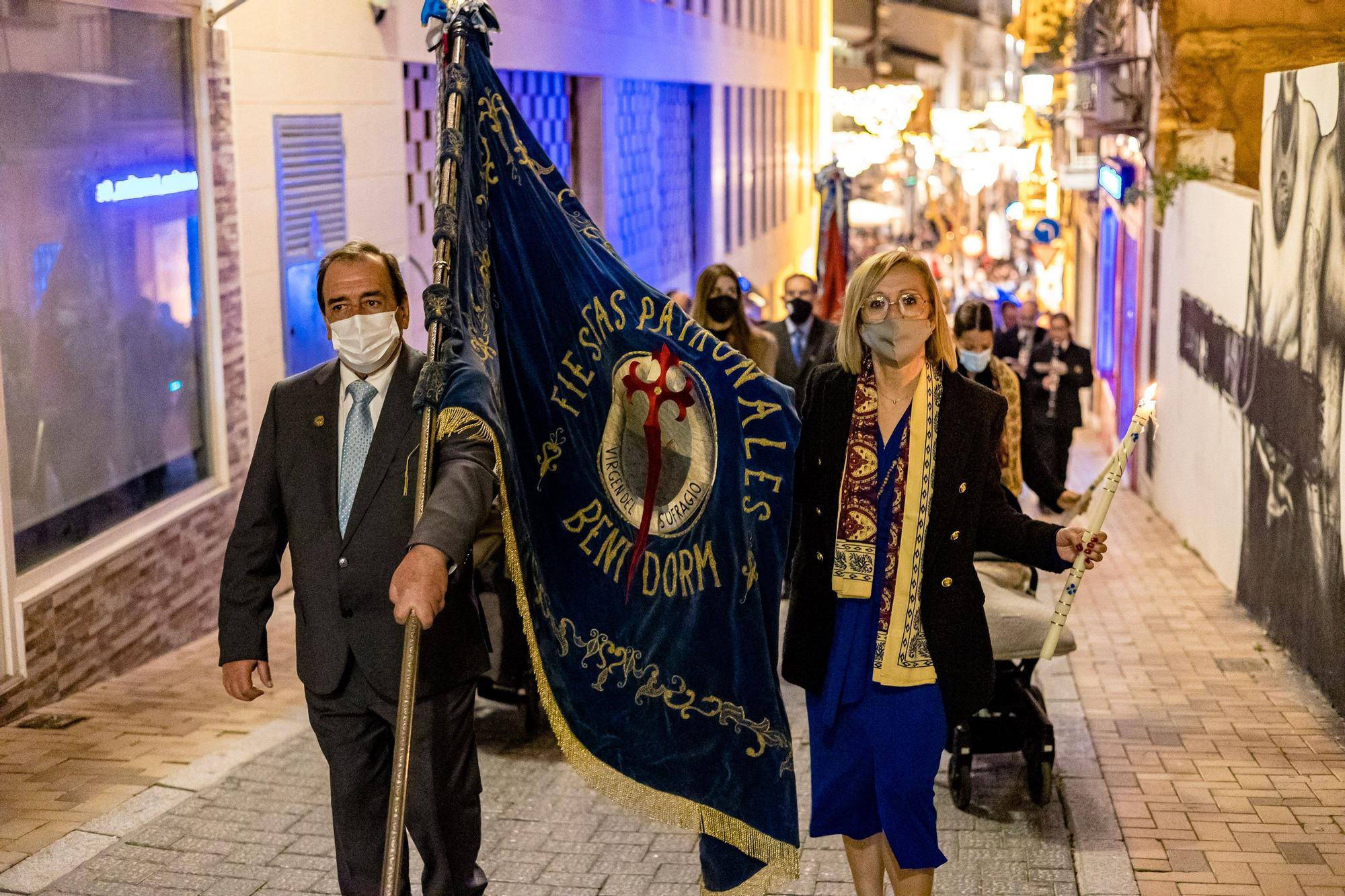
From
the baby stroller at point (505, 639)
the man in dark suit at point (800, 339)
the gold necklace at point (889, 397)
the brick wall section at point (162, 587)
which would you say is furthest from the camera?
the man in dark suit at point (800, 339)

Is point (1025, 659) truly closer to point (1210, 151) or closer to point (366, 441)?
point (366, 441)

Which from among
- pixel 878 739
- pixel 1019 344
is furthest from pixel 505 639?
pixel 1019 344

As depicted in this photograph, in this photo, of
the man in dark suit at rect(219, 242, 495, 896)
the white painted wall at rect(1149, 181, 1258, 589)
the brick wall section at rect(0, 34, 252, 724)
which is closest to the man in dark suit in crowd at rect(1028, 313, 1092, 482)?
the white painted wall at rect(1149, 181, 1258, 589)

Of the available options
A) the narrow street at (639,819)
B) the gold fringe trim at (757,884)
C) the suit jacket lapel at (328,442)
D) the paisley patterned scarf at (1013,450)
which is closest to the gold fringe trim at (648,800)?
the gold fringe trim at (757,884)

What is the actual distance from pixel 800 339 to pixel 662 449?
6893 mm

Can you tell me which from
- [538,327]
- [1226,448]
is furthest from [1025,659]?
[1226,448]

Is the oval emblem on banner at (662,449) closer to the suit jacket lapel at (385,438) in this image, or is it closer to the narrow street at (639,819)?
the suit jacket lapel at (385,438)

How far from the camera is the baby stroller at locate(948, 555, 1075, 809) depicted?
6473 mm

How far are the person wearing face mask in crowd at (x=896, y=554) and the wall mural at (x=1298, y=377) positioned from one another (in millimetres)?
3707

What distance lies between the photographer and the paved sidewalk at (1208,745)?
6.07m

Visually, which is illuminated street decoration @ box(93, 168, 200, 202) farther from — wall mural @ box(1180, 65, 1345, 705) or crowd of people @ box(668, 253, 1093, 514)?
wall mural @ box(1180, 65, 1345, 705)

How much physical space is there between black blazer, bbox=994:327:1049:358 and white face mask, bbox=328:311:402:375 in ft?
36.0

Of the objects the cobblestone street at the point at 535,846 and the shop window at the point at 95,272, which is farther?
the shop window at the point at 95,272

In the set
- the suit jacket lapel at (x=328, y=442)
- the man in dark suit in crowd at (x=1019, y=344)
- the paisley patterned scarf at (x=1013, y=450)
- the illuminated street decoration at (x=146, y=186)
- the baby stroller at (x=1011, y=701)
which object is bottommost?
the baby stroller at (x=1011, y=701)
